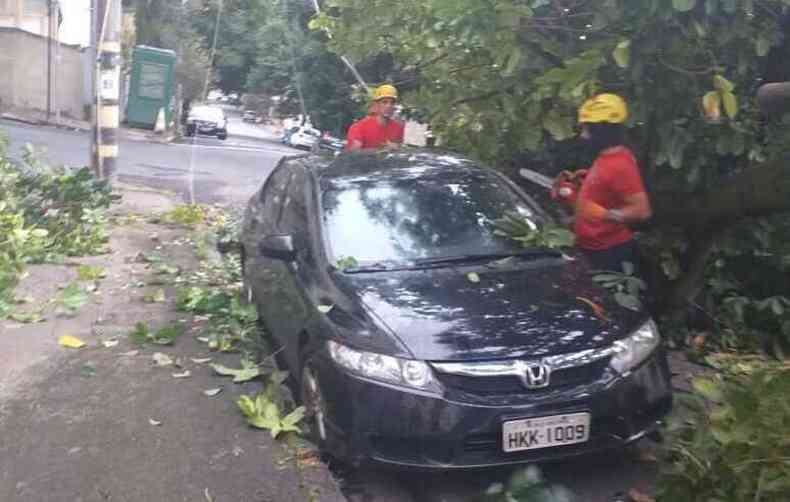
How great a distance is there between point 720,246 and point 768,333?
0.74m

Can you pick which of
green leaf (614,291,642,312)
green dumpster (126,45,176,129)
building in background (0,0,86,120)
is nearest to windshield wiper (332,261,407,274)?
green leaf (614,291,642,312)

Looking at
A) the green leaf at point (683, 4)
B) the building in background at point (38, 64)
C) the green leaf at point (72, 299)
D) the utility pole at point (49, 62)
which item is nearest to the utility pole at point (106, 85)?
the green leaf at point (72, 299)

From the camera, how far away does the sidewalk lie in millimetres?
4555

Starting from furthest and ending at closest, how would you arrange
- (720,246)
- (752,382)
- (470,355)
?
1. (720,246)
2. (470,355)
3. (752,382)

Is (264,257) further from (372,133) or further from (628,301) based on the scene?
(372,133)

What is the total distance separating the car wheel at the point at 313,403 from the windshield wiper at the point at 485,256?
86cm

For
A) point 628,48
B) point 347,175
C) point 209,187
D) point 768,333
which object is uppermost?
point 628,48

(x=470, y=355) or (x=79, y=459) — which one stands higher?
(x=470, y=355)

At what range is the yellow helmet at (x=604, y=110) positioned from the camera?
556cm

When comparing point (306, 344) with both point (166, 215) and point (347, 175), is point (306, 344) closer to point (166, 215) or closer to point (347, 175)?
point (347, 175)

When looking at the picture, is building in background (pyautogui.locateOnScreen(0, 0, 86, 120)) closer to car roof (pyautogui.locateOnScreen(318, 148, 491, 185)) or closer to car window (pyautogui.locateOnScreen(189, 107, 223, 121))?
car window (pyautogui.locateOnScreen(189, 107, 223, 121))

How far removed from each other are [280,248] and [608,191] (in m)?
1.95

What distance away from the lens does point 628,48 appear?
17.8 ft

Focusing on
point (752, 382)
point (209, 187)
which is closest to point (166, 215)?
point (209, 187)
